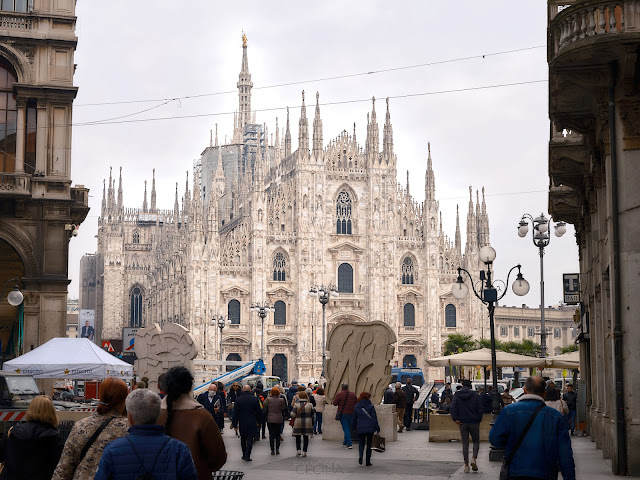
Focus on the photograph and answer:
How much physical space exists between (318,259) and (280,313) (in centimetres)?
454

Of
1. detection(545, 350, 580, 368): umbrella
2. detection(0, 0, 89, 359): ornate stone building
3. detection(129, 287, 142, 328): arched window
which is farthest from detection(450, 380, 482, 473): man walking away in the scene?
detection(129, 287, 142, 328): arched window

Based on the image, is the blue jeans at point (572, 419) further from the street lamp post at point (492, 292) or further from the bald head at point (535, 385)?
the bald head at point (535, 385)

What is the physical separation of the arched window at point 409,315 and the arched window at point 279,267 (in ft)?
30.9

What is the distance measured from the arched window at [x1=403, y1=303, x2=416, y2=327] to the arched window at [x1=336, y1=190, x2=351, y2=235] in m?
6.88

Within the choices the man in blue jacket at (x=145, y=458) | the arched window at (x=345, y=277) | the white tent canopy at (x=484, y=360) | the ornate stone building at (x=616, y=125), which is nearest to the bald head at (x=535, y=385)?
the man in blue jacket at (x=145, y=458)

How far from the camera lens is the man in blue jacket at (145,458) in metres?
5.64

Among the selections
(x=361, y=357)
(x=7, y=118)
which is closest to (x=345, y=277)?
(x=361, y=357)

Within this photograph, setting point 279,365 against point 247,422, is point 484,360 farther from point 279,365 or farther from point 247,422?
point 279,365

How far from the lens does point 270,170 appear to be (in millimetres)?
77125

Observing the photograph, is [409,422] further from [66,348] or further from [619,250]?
[619,250]

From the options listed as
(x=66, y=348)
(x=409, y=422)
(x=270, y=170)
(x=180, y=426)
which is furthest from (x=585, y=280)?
(x=270, y=170)

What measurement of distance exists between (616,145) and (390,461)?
7.36 m

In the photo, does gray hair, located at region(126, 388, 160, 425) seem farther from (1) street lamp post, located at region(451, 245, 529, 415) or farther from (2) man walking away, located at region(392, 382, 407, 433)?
(2) man walking away, located at region(392, 382, 407, 433)

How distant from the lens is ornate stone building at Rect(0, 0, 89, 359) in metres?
25.1
